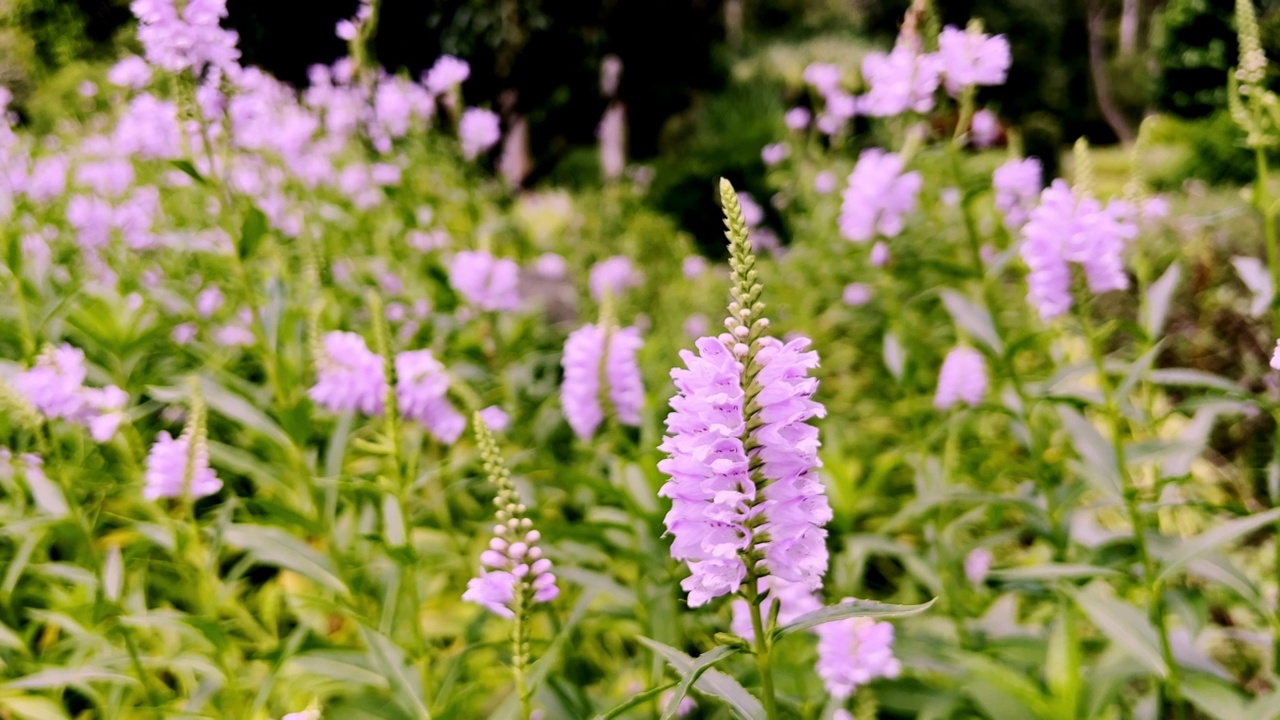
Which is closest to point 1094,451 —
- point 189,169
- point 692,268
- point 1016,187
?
point 189,169

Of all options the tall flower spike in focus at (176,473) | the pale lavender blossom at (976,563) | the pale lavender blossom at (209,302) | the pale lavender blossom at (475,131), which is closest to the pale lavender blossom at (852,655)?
the tall flower spike in focus at (176,473)

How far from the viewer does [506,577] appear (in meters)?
1.52

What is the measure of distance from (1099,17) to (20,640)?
2829cm

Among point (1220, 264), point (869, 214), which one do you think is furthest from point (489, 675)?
point (1220, 264)

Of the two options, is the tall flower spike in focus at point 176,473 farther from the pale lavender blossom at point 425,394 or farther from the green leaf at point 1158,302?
the green leaf at point 1158,302

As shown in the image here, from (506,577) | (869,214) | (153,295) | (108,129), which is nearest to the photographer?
(506,577)

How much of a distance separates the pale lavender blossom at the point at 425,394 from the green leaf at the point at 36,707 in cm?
107

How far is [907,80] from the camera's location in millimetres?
2635

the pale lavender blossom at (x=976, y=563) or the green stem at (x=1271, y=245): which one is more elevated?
the green stem at (x=1271, y=245)

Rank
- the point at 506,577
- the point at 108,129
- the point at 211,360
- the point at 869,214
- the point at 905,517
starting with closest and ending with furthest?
the point at 506,577 → the point at 905,517 → the point at 211,360 → the point at 869,214 → the point at 108,129

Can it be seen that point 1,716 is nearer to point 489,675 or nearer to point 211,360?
point 211,360

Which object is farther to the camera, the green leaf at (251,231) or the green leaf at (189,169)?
the green leaf at (251,231)

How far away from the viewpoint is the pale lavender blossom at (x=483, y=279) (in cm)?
316

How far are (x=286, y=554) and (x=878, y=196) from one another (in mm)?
2602
